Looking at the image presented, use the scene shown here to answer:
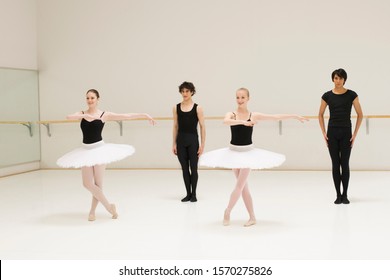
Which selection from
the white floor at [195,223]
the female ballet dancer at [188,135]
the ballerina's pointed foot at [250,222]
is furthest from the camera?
the female ballet dancer at [188,135]

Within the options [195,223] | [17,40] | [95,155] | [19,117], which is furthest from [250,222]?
[17,40]

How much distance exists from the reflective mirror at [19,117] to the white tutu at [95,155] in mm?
4106

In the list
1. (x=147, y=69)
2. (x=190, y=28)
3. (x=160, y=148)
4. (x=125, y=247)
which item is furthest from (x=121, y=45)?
(x=125, y=247)

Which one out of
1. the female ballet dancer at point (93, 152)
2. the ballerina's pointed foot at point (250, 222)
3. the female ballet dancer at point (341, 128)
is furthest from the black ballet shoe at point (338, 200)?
the female ballet dancer at point (93, 152)

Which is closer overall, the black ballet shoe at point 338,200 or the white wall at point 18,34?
the black ballet shoe at point 338,200

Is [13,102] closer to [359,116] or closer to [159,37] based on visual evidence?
[159,37]

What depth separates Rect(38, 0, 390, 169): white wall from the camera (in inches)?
317

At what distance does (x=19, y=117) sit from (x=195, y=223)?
528 cm

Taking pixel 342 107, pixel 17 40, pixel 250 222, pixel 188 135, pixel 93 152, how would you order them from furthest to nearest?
1. pixel 17 40
2. pixel 188 135
3. pixel 342 107
4. pixel 93 152
5. pixel 250 222

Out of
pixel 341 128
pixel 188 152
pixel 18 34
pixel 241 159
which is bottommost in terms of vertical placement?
pixel 188 152

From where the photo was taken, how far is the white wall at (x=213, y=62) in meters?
8.05

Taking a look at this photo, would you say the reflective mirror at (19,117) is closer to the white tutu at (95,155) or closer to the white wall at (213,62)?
the white wall at (213,62)

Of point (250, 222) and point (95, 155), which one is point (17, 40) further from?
point (250, 222)

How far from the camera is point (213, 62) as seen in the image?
27.7 ft
